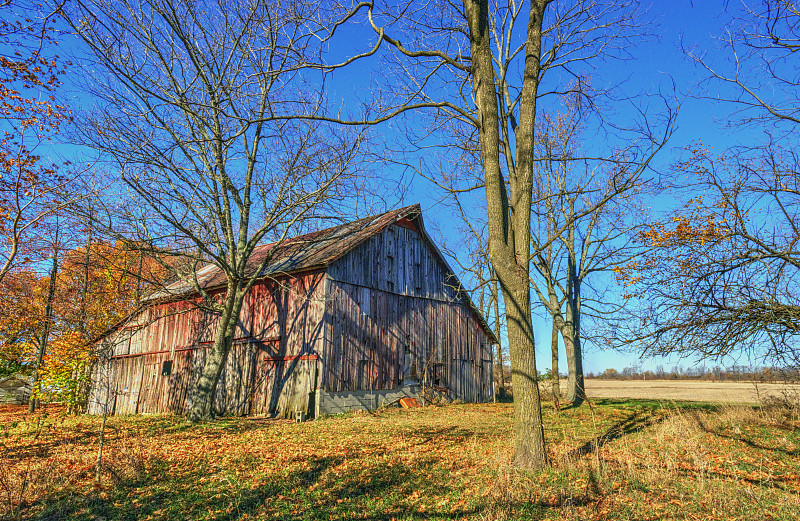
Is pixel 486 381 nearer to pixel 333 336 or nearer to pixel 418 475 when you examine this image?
pixel 333 336

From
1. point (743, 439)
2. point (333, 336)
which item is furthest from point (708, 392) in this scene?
point (333, 336)

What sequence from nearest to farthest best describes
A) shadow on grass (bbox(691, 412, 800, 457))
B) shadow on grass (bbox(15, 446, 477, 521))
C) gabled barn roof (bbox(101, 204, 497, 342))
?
shadow on grass (bbox(15, 446, 477, 521)), shadow on grass (bbox(691, 412, 800, 457)), gabled barn roof (bbox(101, 204, 497, 342))

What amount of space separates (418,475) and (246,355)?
485 inches

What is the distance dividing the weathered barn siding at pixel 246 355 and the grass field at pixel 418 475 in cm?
437

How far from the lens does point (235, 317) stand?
1531 cm

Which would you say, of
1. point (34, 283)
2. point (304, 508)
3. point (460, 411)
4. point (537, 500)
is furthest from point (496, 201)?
point (34, 283)

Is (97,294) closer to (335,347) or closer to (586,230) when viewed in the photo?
(335,347)

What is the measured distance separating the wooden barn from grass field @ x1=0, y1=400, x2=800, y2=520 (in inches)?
172

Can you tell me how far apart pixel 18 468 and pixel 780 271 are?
1573 centimetres

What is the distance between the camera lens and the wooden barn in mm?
16547

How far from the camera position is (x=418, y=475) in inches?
302

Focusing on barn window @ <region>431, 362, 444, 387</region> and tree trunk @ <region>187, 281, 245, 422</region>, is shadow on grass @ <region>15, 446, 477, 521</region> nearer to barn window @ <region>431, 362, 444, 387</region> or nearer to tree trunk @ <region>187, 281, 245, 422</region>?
tree trunk @ <region>187, 281, 245, 422</region>

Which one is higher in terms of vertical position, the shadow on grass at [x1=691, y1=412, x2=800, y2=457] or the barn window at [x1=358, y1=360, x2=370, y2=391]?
the barn window at [x1=358, y1=360, x2=370, y2=391]

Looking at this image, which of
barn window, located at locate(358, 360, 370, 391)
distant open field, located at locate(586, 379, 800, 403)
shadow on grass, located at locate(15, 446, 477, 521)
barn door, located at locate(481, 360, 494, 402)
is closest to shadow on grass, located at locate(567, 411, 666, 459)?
distant open field, located at locate(586, 379, 800, 403)
